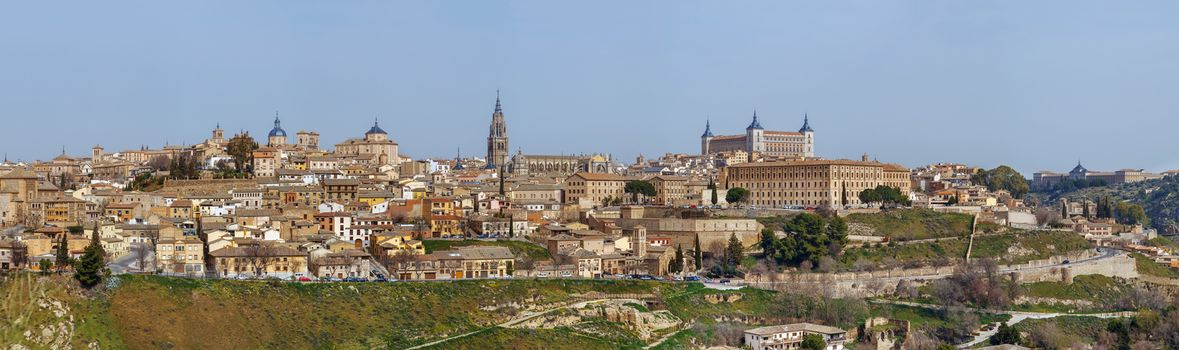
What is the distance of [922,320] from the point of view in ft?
180

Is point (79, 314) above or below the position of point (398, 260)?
below

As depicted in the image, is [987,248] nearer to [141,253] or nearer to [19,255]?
[141,253]

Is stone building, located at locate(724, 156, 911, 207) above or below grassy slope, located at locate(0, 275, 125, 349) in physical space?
above

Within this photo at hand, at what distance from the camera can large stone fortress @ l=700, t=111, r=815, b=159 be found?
125 meters

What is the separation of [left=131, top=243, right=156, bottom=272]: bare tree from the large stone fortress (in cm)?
7792

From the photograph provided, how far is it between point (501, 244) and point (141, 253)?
16.0m

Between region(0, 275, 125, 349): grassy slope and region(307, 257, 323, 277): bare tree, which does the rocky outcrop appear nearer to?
region(307, 257, 323, 277): bare tree

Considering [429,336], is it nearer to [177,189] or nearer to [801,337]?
[801,337]

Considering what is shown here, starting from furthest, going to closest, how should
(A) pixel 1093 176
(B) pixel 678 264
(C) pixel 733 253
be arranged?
(A) pixel 1093 176 < (C) pixel 733 253 < (B) pixel 678 264

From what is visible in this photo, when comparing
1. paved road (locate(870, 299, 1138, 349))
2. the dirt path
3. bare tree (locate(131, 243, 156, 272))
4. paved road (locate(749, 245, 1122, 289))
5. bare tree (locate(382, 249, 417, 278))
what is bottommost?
paved road (locate(870, 299, 1138, 349))

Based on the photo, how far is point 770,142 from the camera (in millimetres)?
126375

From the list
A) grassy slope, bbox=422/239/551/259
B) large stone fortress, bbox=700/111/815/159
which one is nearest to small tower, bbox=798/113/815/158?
large stone fortress, bbox=700/111/815/159

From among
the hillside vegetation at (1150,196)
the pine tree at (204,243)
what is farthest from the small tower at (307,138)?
the hillside vegetation at (1150,196)

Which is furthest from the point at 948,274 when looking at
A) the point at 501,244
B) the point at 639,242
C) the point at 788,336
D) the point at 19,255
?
the point at 19,255
